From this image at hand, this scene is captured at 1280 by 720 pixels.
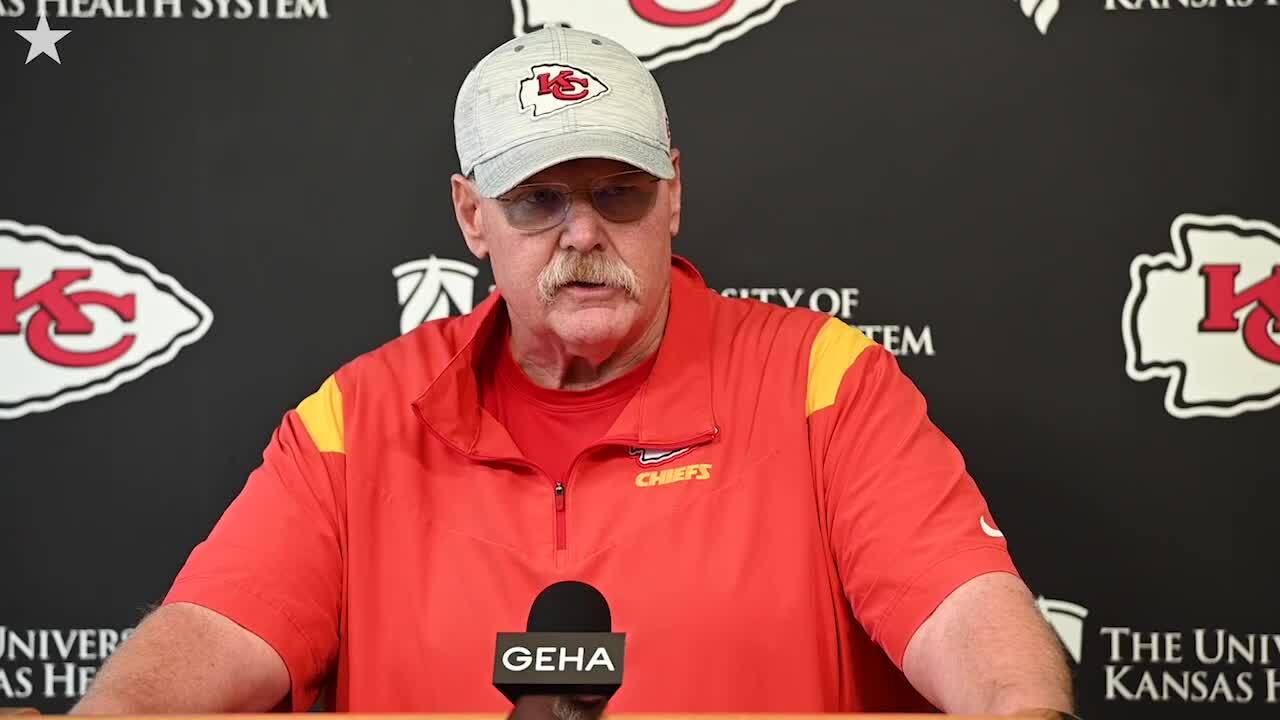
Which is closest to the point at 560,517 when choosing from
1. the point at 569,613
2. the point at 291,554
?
the point at 291,554

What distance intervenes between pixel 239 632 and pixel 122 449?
0.68 meters

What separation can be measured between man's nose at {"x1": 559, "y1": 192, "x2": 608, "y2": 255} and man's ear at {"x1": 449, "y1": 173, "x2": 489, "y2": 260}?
165mm

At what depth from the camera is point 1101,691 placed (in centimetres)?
201

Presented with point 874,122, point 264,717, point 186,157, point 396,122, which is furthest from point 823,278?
point 264,717

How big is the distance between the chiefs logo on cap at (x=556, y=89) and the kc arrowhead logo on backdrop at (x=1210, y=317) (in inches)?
32.4

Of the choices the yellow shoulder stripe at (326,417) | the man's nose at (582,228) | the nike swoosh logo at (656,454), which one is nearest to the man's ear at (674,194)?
the man's nose at (582,228)

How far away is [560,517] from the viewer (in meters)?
1.59

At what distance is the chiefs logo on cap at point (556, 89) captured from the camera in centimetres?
157

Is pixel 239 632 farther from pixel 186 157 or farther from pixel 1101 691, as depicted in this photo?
pixel 1101 691

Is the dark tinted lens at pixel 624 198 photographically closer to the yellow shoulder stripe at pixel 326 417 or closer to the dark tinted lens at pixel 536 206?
the dark tinted lens at pixel 536 206

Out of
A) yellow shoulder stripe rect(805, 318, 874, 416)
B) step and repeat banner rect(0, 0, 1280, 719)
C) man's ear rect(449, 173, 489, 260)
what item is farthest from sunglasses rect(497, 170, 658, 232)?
step and repeat banner rect(0, 0, 1280, 719)

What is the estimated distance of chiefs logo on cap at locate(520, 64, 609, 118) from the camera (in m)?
1.57

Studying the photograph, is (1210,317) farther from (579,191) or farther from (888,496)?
(579,191)

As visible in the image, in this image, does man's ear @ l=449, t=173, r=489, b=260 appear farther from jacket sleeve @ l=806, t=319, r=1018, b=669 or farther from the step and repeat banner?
jacket sleeve @ l=806, t=319, r=1018, b=669
